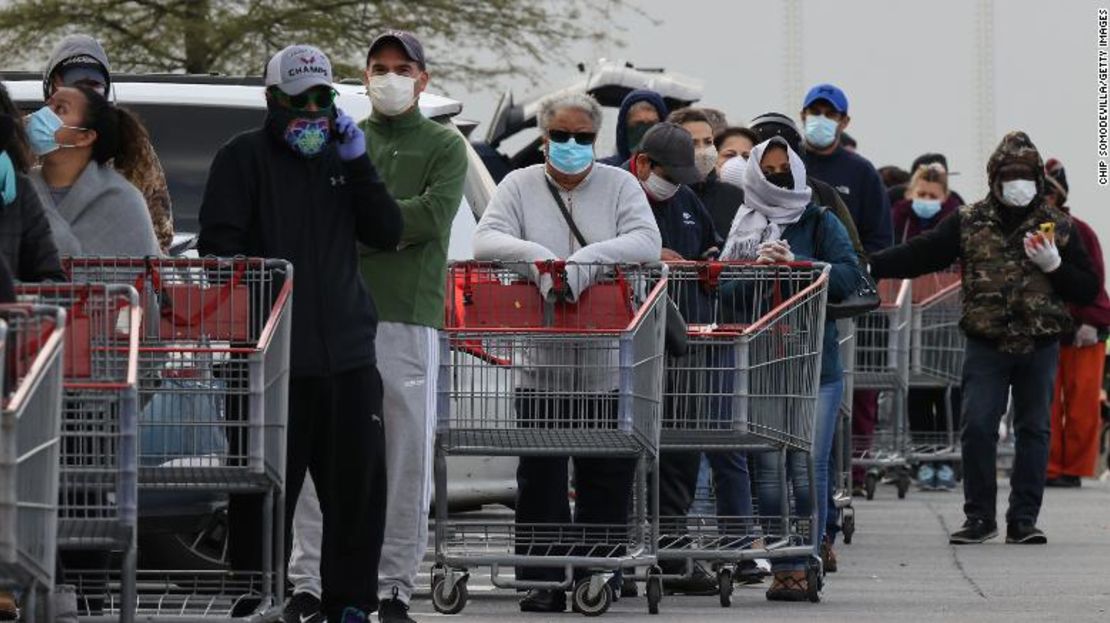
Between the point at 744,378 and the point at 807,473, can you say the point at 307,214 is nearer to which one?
the point at 744,378

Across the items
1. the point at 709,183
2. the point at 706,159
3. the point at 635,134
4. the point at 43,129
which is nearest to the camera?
the point at 43,129

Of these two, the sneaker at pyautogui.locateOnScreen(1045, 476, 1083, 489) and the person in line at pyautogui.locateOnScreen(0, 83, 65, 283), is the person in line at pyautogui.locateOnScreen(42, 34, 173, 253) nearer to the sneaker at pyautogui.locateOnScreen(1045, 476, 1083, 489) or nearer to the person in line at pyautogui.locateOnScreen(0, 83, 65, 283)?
the person in line at pyautogui.locateOnScreen(0, 83, 65, 283)

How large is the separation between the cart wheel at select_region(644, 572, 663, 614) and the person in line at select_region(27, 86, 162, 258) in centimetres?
235

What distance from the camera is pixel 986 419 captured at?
15.1 meters

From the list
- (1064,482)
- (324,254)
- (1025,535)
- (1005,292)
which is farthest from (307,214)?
(1064,482)

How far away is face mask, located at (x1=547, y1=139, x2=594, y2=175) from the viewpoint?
11.0 meters

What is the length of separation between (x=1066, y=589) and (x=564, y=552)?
7.37ft

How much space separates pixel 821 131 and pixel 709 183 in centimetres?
242

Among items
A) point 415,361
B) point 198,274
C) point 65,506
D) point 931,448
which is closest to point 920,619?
point 415,361

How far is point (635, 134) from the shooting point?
14.3 meters

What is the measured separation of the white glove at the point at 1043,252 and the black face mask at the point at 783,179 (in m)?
3.11

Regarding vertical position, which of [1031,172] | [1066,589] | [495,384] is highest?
[1031,172]

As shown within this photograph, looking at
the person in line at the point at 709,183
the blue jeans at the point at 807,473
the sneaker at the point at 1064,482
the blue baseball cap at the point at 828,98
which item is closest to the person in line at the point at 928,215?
the sneaker at the point at 1064,482

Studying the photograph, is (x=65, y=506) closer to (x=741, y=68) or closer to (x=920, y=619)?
(x=920, y=619)
